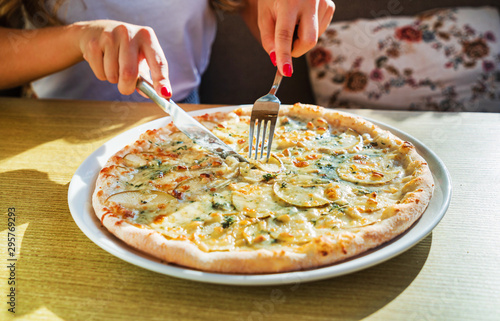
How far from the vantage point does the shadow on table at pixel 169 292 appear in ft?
3.33

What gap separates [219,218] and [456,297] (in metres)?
0.67

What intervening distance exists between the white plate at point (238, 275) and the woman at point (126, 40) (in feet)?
1.28

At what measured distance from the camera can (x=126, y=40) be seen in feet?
5.31

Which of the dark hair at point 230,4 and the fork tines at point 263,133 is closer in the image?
the fork tines at point 263,133

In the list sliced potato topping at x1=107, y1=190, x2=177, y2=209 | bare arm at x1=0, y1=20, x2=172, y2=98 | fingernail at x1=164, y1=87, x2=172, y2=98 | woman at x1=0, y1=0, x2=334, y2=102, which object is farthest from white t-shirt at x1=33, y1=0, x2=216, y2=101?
sliced potato topping at x1=107, y1=190, x2=177, y2=209

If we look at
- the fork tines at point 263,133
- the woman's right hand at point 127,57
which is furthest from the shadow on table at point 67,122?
the fork tines at point 263,133

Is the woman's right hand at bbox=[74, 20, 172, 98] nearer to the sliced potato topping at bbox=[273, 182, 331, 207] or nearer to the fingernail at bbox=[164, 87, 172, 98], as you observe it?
the fingernail at bbox=[164, 87, 172, 98]

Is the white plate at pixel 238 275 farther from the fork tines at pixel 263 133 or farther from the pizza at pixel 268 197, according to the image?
the fork tines at pixel 263 133

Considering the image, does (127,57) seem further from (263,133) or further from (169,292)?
(169,292)

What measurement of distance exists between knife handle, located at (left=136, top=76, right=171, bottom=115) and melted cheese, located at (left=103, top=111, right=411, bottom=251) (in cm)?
23

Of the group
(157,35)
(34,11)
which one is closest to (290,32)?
(157,35)

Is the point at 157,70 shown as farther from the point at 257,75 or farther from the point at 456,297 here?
the point at 257,75

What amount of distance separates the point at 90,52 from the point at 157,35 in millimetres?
1256

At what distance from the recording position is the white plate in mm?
998
